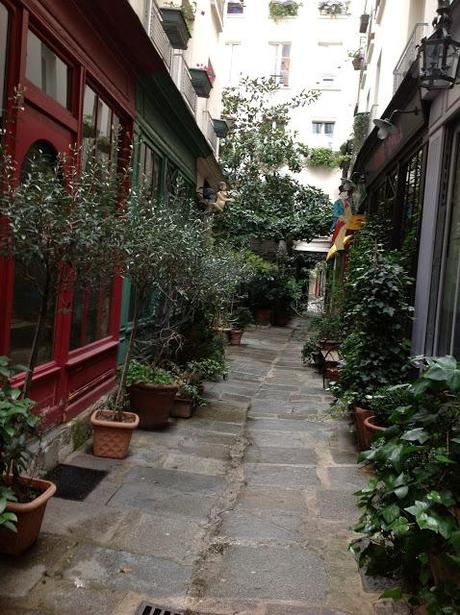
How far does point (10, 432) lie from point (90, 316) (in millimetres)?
3303

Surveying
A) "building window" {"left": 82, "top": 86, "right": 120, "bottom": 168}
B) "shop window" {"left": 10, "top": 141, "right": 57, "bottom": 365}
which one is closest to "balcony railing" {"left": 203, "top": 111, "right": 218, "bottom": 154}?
"building window" {"left": 82, "top": 86, "right": 120, "bottom": 168}

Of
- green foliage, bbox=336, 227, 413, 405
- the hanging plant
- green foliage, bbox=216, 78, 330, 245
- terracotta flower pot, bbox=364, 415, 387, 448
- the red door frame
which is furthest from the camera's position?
the hanging plant

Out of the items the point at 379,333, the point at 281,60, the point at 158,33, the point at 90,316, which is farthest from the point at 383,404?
the point at 281,60

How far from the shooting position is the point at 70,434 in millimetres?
5383

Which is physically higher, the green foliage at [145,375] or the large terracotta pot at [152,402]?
the green foliage at [145,375]

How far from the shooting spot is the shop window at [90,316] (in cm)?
579

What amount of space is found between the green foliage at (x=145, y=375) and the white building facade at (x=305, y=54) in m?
19.5

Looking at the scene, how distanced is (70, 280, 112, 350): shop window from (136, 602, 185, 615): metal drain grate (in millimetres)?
2936

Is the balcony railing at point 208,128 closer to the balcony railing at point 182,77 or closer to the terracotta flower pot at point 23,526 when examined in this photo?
the balcony railing at point 182,77

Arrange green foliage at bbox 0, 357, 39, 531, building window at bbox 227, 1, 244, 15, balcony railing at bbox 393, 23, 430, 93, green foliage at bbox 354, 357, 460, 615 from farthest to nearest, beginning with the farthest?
building window at bbox 227, 1, 244, 15, balcony railing at bbox 393, 23, 430, 93, green foliage at bbox 0, 357, 39, 531, green foliage at bbox 354, 357, 460, 615

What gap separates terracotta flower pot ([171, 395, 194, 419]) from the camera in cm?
710

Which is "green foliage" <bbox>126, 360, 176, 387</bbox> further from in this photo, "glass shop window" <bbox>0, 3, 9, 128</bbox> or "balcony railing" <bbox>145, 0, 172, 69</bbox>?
"balcony railing" <bbox>145, 0, 172, 69</bbox>

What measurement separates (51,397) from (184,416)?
2317 mm

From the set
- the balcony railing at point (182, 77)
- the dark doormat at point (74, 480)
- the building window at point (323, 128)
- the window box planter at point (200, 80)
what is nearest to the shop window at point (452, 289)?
the dark doormat at point (74, 480)
